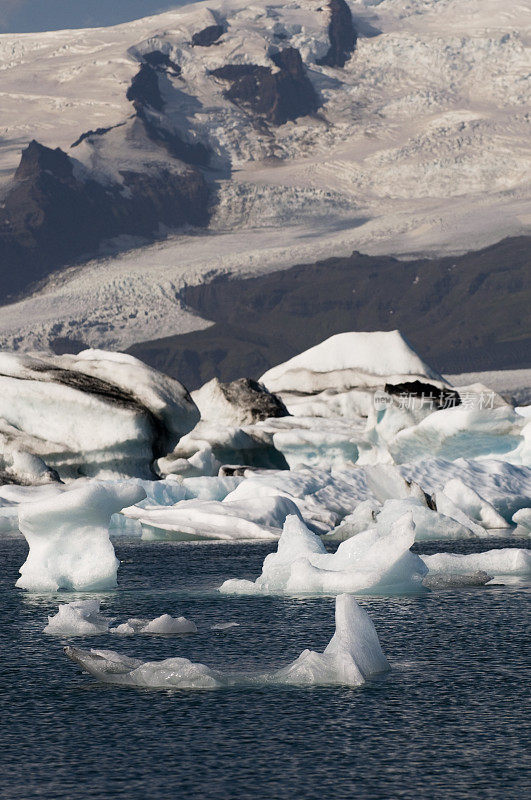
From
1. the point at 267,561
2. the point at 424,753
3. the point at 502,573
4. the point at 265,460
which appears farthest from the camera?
the point at 265,460

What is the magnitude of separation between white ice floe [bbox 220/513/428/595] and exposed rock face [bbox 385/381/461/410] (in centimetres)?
3662

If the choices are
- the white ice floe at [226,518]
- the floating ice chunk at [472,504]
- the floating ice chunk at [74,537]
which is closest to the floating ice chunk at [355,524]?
the white ice floe at [226,518]

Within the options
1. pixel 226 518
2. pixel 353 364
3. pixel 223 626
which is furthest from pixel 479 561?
pixel 353 364

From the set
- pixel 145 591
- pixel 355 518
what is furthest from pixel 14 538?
pixel 145 591

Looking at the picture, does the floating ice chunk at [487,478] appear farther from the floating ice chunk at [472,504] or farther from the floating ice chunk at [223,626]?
the floating ice chunk at [223,626]

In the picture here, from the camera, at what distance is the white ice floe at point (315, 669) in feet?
39.5

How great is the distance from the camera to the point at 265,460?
50.8 m

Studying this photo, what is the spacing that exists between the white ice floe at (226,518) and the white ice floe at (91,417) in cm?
845

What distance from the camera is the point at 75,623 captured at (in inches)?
623

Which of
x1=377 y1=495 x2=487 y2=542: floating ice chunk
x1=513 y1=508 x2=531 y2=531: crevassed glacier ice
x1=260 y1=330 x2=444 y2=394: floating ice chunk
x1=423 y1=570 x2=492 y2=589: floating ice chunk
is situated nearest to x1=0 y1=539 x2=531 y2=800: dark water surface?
x1=423 y1=570 x2=492 y2=589: floating ice chunk

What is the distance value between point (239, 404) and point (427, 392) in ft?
35.2

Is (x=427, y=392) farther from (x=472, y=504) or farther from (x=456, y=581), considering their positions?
(x=456, y=581)

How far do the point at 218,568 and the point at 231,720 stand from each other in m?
14.1

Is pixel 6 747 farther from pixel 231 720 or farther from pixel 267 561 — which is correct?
pixel 267 561
